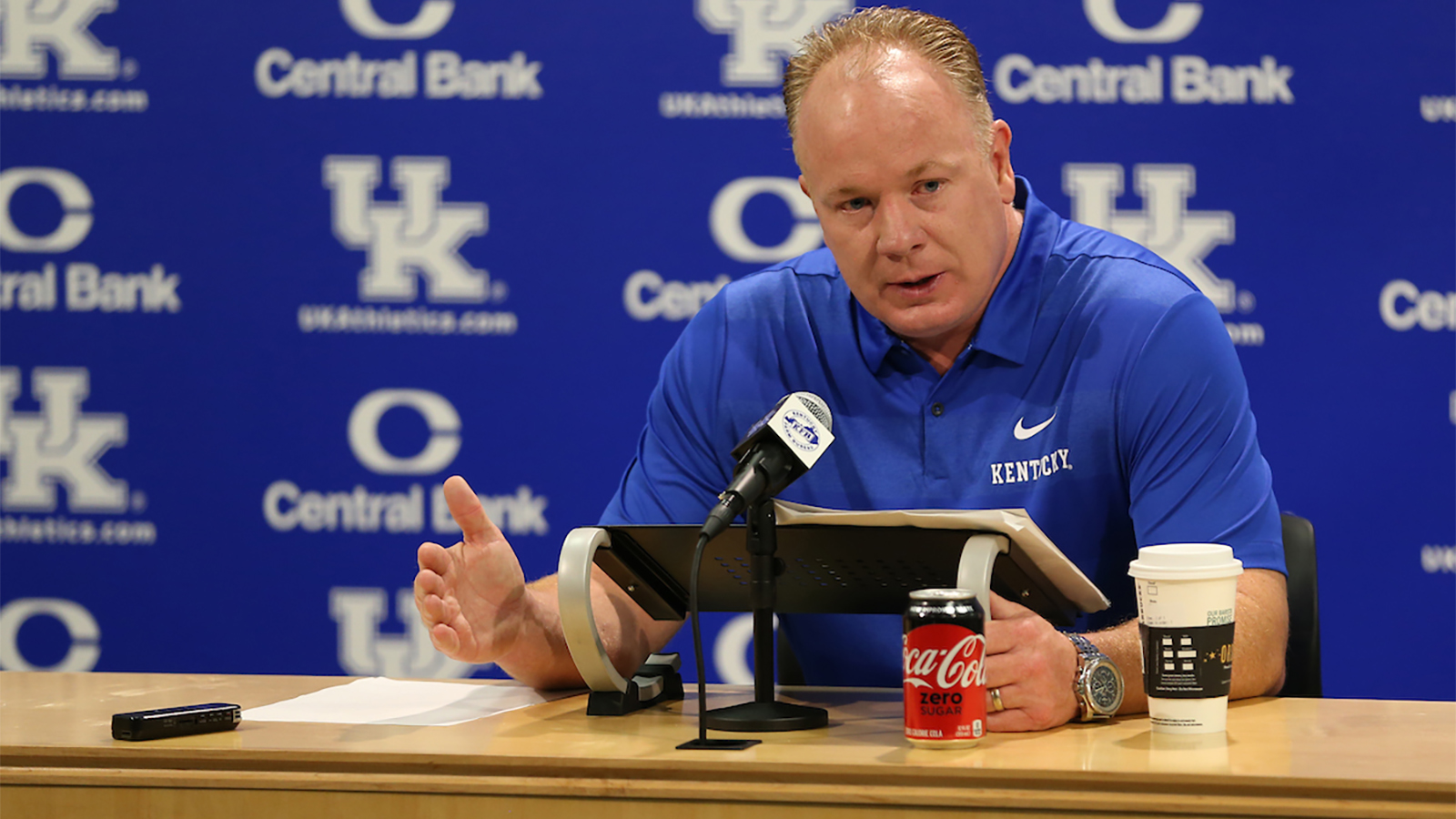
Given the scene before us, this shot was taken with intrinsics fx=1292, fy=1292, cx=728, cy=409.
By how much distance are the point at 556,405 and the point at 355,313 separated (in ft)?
1.81

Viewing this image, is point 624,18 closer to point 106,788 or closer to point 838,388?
point 838,388

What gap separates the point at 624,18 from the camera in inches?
122

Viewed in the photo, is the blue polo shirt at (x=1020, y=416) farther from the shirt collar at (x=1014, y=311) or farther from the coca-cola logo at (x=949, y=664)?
the coca-cola logo at (x=949, y=664)

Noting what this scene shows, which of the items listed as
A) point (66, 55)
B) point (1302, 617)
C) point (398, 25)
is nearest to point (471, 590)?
point (1302, 617)

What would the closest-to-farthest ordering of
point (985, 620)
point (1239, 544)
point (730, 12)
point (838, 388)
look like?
point (985, 620), point (1239, 544), point (838, 388), point (730, 12)

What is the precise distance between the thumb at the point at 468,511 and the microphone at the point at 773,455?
1.23 feet

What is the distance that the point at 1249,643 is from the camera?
154cm

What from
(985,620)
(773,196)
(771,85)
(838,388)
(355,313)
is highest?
(771,85)

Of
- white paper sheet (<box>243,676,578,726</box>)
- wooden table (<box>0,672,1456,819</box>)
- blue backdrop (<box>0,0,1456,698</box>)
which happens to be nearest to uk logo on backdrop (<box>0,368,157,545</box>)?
blue backdrop (<box>0,0,1456,698</box>)

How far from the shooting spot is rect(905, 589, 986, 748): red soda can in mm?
1236

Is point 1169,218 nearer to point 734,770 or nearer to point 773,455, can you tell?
point 773,455

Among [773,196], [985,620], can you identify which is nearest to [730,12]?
[773,196]

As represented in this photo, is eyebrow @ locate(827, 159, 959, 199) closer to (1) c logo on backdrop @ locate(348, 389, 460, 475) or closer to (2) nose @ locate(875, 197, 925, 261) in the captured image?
(2) nose @ locate(875, 197, 925, 261)

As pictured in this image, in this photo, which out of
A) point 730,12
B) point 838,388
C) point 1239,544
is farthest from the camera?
point 730,12
